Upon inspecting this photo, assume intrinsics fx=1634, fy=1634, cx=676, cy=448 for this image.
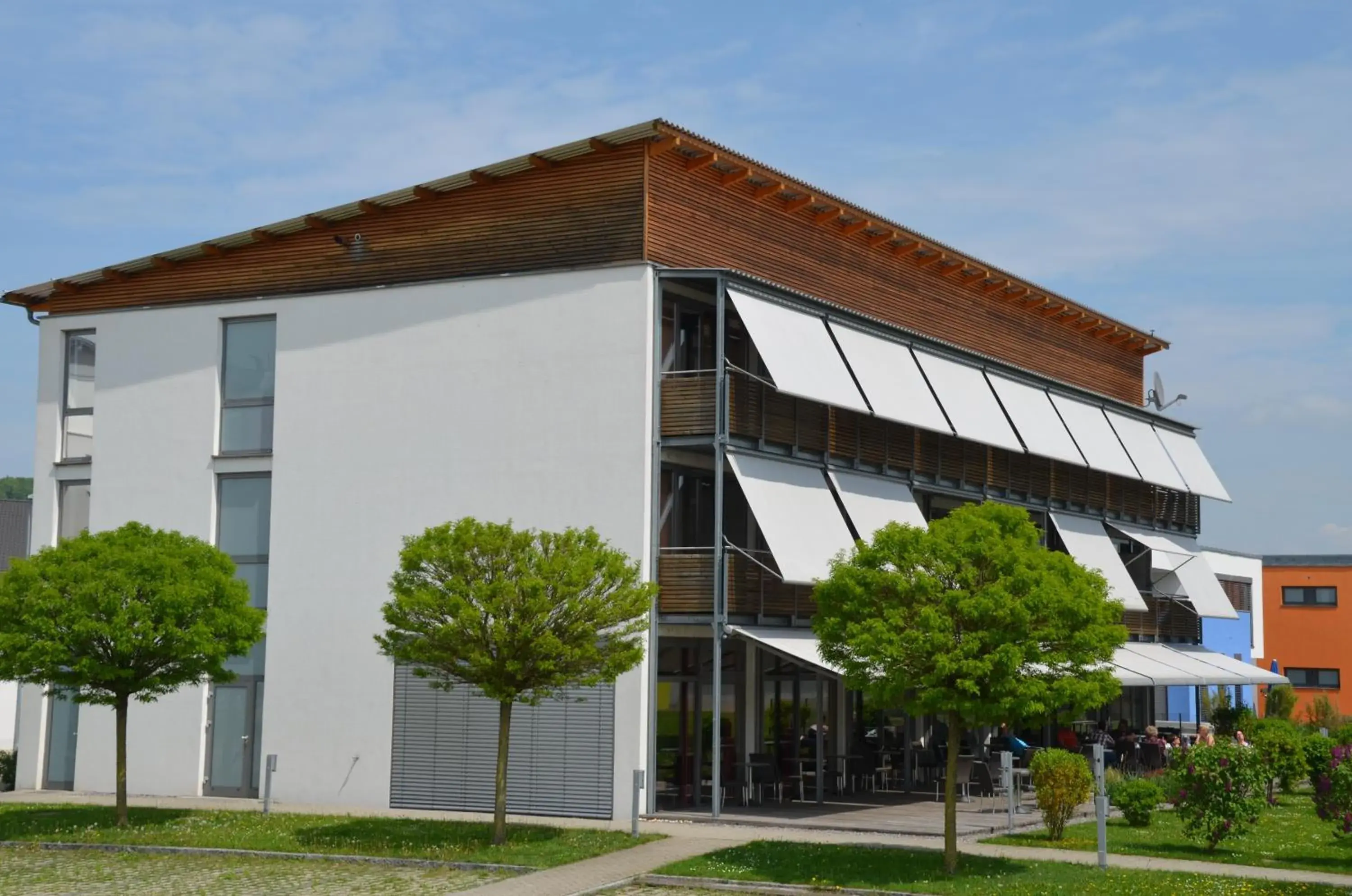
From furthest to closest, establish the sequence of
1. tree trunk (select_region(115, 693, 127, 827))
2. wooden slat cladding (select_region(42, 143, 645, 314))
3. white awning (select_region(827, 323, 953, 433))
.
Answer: white awning (select_region(827, 323, 953, 433)) → wooden slat cladding (select_region(42, 143, 645, 314)) → tree trunk (select_region(115, 693, 127, 827))

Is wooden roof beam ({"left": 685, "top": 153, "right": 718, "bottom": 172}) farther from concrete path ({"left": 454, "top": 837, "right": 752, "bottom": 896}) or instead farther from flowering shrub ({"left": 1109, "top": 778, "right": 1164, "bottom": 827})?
flowering shrub ({"left": 1109, "top": 778, "right": 1164, "bottom": 827})

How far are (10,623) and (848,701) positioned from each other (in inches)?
658

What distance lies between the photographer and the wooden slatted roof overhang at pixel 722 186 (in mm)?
27438

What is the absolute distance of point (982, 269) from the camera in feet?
123

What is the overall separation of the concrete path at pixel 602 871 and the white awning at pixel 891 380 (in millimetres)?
9433

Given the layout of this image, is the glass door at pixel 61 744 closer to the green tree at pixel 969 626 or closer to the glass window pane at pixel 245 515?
the glass window pane at pixel 245 515

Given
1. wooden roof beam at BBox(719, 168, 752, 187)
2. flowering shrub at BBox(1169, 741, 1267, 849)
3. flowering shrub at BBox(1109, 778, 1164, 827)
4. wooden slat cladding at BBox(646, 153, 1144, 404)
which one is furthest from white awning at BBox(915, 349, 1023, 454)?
flowering shrub at BBox(1169, 741, 1267, 849)

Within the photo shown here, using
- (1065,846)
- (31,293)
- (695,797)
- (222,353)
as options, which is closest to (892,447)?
(695,797)

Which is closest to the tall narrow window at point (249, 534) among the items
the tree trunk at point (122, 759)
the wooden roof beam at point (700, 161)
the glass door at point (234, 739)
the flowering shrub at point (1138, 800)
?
the glass door at point (234, 739)

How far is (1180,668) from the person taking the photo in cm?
3850

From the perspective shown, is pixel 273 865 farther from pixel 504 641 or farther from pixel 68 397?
pixel 68 397

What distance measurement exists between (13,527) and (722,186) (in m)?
36.2

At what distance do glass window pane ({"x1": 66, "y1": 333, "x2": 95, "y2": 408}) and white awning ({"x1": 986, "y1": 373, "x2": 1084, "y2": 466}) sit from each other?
728 inches

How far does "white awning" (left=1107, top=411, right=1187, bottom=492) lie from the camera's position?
41.6 m
